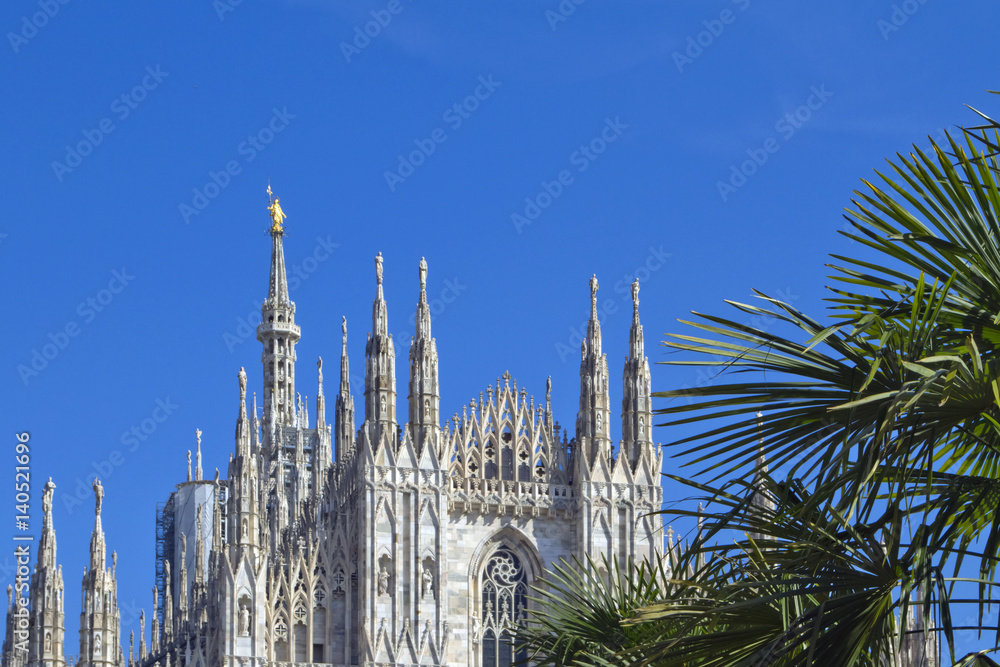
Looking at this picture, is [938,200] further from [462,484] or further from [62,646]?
[62,646]

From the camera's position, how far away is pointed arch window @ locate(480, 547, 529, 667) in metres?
51.2

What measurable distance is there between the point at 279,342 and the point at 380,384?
3318 cm

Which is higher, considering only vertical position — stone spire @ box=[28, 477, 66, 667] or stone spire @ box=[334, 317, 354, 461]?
stone spire @ box=[334, 317, 354, 461]

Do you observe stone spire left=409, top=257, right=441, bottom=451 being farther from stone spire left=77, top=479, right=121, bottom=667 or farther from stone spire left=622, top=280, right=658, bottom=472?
stone spire left=77, top=479, right=121, bottom=667

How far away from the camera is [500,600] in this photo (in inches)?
2045

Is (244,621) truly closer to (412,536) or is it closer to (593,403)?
(412,536)

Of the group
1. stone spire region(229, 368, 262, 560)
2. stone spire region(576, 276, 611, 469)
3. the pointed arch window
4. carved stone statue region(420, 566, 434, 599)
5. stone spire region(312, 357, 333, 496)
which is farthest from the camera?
stone spire region(312, 357, 333, 496)

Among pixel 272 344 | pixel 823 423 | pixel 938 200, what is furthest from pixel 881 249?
pixel 272 344

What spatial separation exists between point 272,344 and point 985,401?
71389mm

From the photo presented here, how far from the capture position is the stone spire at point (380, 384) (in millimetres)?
50531

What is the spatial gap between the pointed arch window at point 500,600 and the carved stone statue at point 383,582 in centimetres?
388

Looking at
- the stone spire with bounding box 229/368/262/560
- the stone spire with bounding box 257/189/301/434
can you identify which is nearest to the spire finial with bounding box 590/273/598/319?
the stone spire with bounding box 229/368/262/560

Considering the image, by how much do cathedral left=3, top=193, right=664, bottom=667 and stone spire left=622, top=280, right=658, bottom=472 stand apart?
0.19ft

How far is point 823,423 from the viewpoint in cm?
1387
